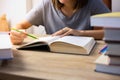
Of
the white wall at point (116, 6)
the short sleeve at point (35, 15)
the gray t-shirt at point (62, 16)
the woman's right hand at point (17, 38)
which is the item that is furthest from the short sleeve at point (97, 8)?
→ the white wall at point (116, 6)

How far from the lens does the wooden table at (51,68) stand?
55 cm

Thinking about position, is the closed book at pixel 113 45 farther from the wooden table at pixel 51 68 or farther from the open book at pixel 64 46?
the open book at pixel 64 46

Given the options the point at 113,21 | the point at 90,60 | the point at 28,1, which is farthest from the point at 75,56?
the point at 28,1

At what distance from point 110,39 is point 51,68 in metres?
0.20

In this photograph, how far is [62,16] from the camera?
157 centimetres

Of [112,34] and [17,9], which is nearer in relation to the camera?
[112,34]

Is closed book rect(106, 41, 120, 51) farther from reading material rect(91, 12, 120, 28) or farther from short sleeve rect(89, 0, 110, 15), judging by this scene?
short sleeve rect(89, 0, 110, 15)

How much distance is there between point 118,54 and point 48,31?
3.82 feet

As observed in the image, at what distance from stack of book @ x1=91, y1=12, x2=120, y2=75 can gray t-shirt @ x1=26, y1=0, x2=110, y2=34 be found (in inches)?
38.5

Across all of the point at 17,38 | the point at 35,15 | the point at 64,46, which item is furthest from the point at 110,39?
the point at 35,15

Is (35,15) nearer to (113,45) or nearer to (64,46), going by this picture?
(64,46)

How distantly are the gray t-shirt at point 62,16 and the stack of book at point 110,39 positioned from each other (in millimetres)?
978

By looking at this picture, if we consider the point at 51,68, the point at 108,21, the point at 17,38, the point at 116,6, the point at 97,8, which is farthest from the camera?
the point at 97,8

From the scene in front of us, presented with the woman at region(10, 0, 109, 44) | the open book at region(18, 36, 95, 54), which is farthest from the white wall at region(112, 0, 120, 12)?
the woman at region(10, 0, 109, 44)
